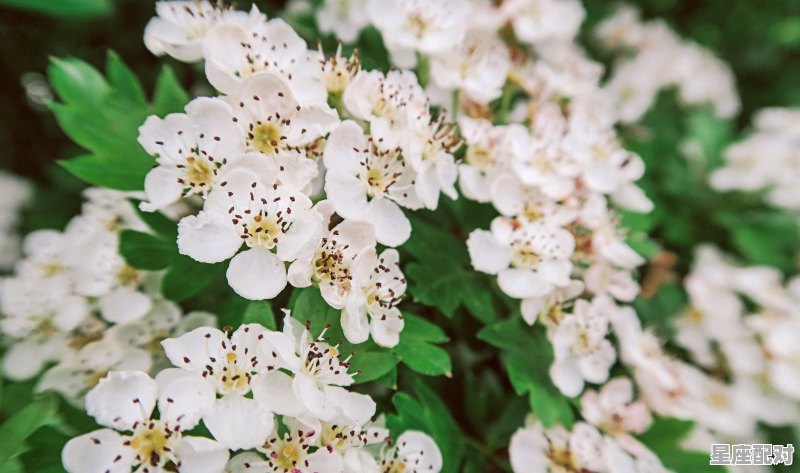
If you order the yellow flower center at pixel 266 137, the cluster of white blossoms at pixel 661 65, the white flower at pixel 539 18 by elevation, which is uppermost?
the cluster of white blossoms at pixel 661 65

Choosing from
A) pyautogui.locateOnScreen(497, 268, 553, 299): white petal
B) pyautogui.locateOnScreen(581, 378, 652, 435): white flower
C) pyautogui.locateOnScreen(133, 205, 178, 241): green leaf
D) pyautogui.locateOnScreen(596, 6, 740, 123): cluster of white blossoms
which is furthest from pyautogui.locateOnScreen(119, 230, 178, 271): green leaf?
pyautogui.locateOnScreen(596, 6, 740, 123): cluster of white blossoms

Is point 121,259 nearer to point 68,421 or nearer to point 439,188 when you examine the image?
point 68,421

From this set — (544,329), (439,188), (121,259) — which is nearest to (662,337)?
(544,329)

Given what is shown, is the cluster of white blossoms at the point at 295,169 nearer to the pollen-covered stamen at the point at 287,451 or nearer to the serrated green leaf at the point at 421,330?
the serrated green leaf at the point at 421,330

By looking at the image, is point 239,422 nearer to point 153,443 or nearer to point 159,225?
point 153,443

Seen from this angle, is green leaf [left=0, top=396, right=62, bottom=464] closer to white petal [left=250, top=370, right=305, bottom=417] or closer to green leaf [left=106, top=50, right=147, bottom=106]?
white petal [left=250, top=370, right=305, bottom=417]

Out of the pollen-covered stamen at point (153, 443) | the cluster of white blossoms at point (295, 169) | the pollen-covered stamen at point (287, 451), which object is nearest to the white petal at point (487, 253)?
the cluster of white blossoms at point (295, 169)

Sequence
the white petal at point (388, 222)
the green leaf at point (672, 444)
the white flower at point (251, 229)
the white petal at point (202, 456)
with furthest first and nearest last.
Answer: the green leaf at point (672, 444), the white petal at point (388, 222), the white flower at point (251, 229), the white petal at point (202, 456)
